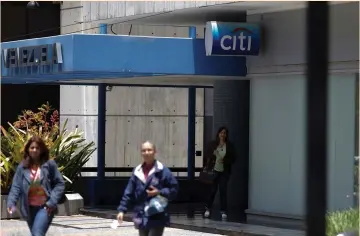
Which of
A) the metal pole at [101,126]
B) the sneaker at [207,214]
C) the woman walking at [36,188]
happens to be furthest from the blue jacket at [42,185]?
the metal pole at [101,126]

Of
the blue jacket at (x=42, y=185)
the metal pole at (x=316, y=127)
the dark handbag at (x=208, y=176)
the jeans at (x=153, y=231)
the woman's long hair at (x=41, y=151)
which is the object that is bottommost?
the jeans at (x=153, y=231)

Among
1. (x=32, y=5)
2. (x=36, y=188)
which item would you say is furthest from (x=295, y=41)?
(x=32, y=5)

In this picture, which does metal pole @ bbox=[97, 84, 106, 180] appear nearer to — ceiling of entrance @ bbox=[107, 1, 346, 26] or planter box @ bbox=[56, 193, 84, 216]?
planter box @ bbox=[56, 193, 84, 216]

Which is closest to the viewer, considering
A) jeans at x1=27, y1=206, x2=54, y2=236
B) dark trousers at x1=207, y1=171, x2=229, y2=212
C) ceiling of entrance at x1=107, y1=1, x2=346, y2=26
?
jeans at x1=27, y1=206, x2=54, y2=236

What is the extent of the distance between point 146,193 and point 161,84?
936cm

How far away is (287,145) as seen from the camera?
14562 millimetres

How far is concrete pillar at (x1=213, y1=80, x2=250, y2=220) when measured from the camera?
16.0m

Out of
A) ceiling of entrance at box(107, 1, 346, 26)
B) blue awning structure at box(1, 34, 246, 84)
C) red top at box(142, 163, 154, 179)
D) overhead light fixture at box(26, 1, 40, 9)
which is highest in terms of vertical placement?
overhead light fixture at box(26, 1, 40, 9)

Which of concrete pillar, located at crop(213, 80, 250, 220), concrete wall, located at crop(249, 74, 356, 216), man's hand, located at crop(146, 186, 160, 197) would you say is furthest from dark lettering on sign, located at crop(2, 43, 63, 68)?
man's hand, located at crop(146, 186, 160, 197)

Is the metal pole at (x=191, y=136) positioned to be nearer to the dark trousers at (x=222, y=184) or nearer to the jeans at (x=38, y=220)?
the dark trousers at (x=222, y=184)

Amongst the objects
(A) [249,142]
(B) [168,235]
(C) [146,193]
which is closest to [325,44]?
(C) [146,193]

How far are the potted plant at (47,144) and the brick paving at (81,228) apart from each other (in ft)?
3.31

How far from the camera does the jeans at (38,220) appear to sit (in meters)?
9.60

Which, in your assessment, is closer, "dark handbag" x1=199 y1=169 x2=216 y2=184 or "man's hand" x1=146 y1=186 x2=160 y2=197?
"man's hand" x1=146 y1=186 x2=160 y2=197
